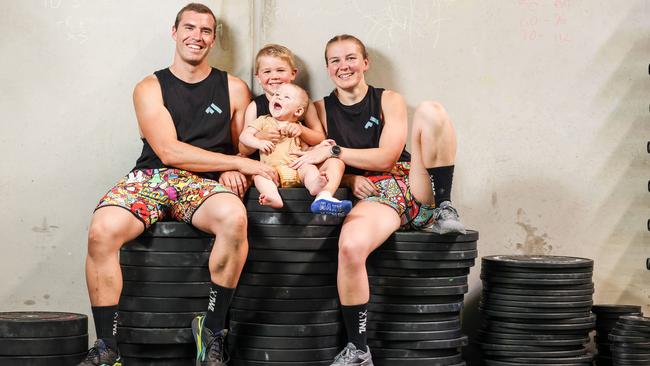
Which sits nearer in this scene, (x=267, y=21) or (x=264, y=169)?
(x=264, y=169)

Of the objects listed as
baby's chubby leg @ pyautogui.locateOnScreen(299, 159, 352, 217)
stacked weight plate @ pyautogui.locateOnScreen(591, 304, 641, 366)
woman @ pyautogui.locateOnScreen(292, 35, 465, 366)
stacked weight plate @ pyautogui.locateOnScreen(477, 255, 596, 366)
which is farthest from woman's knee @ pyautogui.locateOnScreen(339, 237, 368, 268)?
stacked weight plate @ pyautogui.locateOnScreen(591, 304, 641, 366)

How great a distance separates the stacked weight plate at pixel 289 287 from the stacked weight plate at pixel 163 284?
0.70ft

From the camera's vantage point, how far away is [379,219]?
168 inches

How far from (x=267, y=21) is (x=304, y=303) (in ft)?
5.08

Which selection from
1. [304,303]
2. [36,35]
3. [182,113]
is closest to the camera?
[304,303]

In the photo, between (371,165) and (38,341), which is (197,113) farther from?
(38,341)

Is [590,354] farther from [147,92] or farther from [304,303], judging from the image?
[147,92]

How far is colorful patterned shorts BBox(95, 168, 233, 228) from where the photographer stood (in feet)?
13.8

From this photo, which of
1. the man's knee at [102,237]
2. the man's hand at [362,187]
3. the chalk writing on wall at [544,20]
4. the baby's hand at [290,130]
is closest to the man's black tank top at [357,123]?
the man's hand at [362,187]

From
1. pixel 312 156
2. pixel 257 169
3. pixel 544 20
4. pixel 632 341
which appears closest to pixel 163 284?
pixel 257 169

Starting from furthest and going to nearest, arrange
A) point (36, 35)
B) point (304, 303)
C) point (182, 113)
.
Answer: point (36, 35) → point (182, 113) → point (304, 303)

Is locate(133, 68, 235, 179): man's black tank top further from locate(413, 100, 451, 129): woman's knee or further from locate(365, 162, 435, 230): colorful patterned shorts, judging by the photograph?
locate(413, 100, 451, 129): woman's knee

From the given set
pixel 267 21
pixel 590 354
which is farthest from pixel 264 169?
pixel 590 354

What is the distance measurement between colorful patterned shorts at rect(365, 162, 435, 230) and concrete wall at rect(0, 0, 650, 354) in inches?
24.4
